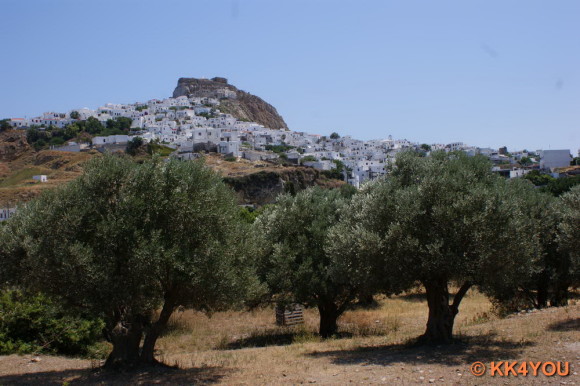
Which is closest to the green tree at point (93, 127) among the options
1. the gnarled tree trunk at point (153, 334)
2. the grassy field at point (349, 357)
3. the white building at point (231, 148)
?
the white building at point (231, 148)

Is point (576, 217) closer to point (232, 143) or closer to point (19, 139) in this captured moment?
point (232, 143)

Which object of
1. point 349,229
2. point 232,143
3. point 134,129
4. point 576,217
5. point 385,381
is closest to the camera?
point 385,381

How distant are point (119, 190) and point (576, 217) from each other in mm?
15566

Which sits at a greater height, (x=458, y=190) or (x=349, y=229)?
(x=458, y=190)

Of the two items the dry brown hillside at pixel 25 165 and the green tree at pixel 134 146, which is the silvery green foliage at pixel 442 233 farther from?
Answer: the green tree at pixel 134 146

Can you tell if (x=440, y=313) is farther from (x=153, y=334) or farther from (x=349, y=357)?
(x=153, y=334)

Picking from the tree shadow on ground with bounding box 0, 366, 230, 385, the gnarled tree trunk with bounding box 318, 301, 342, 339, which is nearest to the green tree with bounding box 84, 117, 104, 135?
the gnarled tree trunk with bounding box 318, 301, 342, 339

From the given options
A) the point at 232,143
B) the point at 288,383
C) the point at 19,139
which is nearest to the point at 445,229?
the point at 288,383

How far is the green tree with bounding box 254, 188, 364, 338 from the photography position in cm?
1894

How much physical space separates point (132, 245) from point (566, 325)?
44.5 feet

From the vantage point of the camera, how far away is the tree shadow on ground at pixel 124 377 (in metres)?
11.2

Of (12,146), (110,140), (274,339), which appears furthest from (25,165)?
(274,339)

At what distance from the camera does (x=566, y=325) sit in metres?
15.3

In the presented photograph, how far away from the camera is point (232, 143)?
13338cm
